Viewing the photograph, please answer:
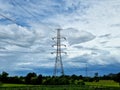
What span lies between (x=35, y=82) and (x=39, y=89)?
120 feet

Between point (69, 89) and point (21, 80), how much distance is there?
41248 millimetres

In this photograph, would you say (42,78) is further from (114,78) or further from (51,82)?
(114,78)

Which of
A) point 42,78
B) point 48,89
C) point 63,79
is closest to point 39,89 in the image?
point 48,89

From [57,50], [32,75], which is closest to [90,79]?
[32,75]

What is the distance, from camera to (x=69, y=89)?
63.2m

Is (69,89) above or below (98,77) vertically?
below

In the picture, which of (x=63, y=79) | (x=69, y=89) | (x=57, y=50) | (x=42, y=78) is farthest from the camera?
(x=42, y=78)

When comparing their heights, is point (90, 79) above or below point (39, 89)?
above

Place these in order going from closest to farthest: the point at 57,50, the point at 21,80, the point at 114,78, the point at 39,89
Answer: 1. the point at 57,50
2. the point at 39,89
3. the point at 21,80
4. the point at 114,78

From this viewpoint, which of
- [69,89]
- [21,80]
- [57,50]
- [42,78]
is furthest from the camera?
[21,80]

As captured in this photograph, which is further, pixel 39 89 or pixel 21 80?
pixel 21 80

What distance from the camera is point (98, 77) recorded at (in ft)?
431

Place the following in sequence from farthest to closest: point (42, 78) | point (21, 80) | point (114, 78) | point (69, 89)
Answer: point (114, 78) < point (21, 80) < point (42, 78) < point (69, 89)

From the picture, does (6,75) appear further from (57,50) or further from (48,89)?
(57,50)
